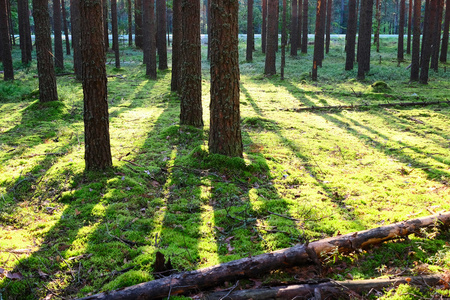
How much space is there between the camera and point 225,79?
659 centimetres

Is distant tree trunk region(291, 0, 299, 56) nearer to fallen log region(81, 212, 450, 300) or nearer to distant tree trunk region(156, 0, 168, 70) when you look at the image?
distant tree trunk region(156, 0, 168, 70)

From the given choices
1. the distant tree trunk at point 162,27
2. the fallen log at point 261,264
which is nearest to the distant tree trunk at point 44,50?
the fallen log at point 261,264

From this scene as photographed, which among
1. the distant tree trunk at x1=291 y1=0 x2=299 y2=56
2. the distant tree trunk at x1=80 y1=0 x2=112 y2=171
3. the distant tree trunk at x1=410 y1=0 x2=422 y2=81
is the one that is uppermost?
the distant tree trunk at x1=291 y1=0 x2=299 y2=56

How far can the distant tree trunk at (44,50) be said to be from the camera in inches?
422

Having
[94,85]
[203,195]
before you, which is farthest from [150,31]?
[203,195]

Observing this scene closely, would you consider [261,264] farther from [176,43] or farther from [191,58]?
[176,43]

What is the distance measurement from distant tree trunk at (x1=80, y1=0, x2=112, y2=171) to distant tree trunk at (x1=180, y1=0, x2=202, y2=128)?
362 cm

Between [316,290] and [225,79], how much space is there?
440 cm

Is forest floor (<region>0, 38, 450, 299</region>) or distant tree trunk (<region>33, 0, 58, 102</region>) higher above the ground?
distant tree trunk (<region>33, 0, 58, 102</region>)

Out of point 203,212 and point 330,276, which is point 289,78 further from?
point 330,276

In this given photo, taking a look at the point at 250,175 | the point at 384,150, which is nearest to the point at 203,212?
the point at 250,175

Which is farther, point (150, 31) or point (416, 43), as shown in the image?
point (150, 31)

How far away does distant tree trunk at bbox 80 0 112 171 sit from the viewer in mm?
5602

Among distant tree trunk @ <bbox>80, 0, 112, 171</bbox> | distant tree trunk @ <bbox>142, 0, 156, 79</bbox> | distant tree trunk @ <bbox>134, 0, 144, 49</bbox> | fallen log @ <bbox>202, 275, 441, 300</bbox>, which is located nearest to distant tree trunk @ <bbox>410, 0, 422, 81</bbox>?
distant tree trunk @ <bbox>142, 0, 156, 79</bbox>
